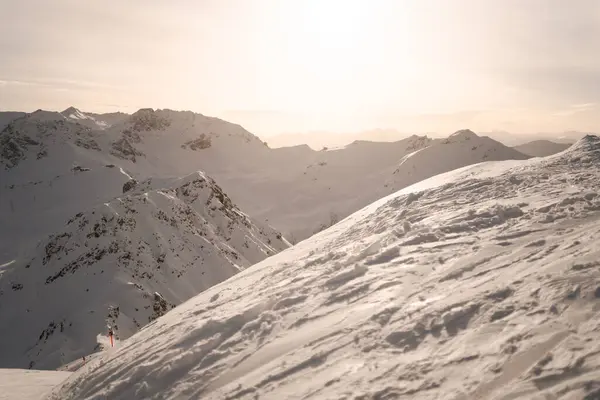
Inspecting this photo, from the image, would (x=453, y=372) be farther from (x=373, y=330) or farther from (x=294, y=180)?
(x=294, y=180)

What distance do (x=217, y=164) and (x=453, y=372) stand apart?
404 ft

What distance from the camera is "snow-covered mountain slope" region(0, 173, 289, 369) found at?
2305 cm

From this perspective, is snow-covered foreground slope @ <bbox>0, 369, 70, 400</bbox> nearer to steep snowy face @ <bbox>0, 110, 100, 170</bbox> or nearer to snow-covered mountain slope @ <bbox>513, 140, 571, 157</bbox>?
steep snowy face @ <bbox>0, 110, 100, 170</bbox>

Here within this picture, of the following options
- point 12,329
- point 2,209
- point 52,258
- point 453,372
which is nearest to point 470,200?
point 453,372

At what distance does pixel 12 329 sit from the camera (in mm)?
25562

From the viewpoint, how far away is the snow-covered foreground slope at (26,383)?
30.3 feet

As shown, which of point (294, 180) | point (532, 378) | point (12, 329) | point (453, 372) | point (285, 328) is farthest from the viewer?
→ point (294, 180)

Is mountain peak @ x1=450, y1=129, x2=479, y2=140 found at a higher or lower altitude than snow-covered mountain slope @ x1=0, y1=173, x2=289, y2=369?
higher

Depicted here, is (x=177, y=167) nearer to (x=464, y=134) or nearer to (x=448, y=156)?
(x=448, y=156)

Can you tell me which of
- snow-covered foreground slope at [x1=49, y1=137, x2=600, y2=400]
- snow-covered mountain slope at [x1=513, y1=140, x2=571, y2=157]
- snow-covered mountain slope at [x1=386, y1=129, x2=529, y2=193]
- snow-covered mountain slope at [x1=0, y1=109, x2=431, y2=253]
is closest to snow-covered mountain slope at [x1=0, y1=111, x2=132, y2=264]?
snow-covered mountain slope at [x1=0, y1=109, x2=431, y2=253]

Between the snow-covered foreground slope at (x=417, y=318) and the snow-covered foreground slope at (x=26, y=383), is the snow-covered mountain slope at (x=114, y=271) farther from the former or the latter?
the snow-covered foreground slope at (x=417, y=318)

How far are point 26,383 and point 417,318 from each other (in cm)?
1092

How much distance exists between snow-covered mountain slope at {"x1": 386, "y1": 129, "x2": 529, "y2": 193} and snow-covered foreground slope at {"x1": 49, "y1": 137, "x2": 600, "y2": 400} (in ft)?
257

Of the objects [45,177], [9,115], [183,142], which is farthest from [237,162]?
[9,115]
